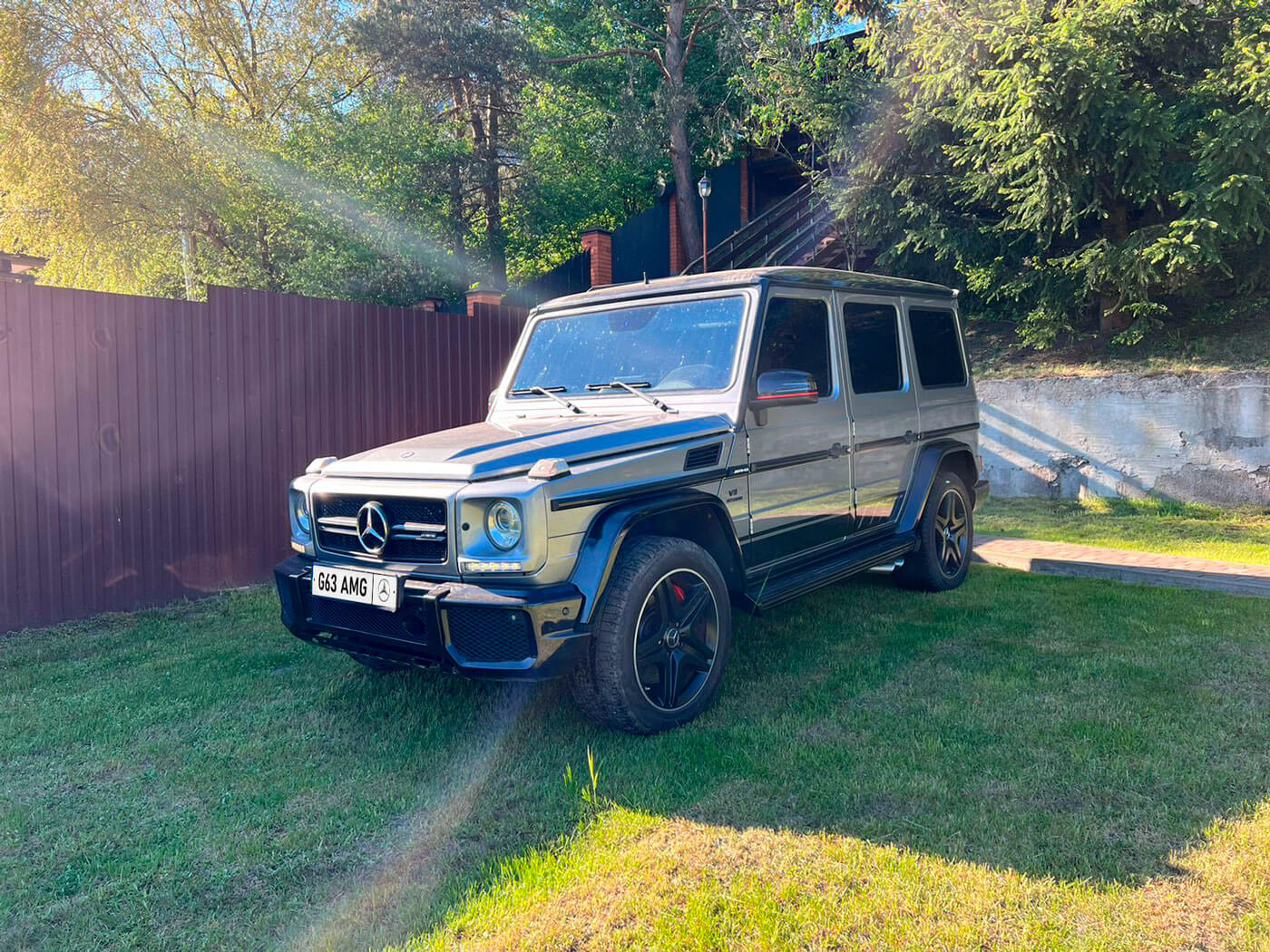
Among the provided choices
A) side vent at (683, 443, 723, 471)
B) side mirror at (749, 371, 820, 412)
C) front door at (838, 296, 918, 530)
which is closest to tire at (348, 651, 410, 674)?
side vent at (683, 443, 723, 471)

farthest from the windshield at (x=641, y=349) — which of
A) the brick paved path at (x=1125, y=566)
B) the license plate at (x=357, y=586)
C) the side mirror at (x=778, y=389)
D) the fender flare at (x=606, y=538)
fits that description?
the brick paved path at (x=1125, y=566)

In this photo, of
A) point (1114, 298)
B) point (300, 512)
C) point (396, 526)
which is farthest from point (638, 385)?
point (1114, 298)

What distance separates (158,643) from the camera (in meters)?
5.13

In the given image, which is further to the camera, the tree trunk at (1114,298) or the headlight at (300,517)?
the tree trunk at (1114,298)

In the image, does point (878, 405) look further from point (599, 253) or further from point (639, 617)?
point (599, 253)

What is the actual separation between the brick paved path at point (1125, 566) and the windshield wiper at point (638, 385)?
4007 mm

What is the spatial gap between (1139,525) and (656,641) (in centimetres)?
702

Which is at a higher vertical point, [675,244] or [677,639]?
[675,244]

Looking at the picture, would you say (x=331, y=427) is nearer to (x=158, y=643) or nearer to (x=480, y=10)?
(x=158, y=643)

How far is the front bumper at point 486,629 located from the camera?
3.08m

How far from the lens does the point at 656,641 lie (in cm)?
352

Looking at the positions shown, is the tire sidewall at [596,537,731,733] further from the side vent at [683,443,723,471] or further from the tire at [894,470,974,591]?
the tire at [894,470,974,591]

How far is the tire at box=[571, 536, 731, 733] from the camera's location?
10.8 ft

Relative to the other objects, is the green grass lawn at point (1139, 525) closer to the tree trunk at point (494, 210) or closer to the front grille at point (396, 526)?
the front grille at point (396, 526)
